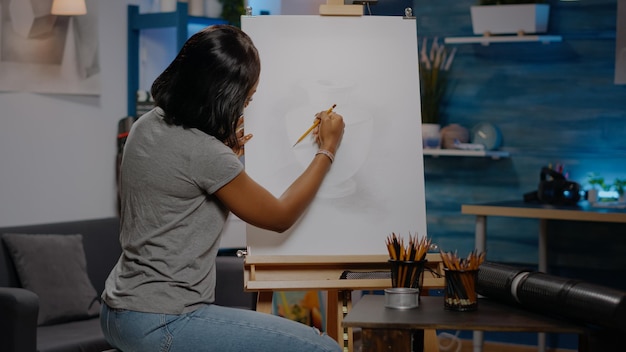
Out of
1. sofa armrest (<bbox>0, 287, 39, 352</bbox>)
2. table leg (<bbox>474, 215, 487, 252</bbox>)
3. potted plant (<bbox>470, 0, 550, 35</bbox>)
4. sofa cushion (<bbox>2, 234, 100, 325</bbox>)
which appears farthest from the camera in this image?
potted plant (<bbox>470, 0, 550, 35</bbox>)

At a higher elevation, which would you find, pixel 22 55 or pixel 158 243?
pixel 22 55

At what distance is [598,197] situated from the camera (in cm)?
424

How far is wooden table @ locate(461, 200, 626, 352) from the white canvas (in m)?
1.53

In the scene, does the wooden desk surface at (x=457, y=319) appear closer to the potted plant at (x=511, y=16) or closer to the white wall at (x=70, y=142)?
the white wall at (x=70, y=142)

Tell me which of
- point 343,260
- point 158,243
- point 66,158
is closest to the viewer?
point 158,243

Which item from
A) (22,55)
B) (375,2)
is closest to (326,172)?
(375,2)

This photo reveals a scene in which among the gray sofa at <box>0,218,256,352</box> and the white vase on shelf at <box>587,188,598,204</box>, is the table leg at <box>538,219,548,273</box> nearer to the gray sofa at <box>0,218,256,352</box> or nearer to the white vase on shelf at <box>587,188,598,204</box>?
the white vase on shelf at <box>587,188,598,204</box>

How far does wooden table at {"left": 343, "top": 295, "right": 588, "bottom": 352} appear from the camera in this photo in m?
1.88

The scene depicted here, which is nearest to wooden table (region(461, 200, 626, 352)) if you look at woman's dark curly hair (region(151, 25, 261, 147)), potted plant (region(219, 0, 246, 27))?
potted plant (region(219, 0, 246, 27))

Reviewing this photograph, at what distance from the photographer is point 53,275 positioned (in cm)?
355

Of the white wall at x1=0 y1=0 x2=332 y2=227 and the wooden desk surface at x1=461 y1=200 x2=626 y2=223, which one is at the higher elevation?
the white wall at x1=0 y1=0 x2=332 y2=227

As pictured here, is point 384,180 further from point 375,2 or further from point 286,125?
point 375,2

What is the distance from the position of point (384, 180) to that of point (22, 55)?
6.68 ft

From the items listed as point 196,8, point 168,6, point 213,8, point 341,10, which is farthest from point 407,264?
point 213,8
